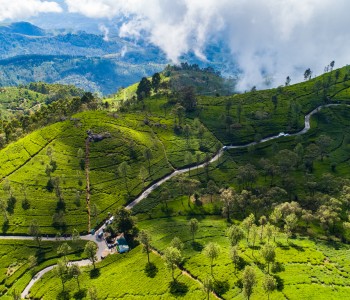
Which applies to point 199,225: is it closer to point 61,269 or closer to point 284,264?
point 284,264

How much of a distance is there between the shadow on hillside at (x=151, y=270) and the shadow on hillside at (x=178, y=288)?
33.6 feet

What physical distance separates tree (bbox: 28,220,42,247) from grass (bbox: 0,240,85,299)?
2905mm

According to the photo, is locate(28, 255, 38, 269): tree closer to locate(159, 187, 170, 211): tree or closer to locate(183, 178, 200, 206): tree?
locate(159, 187, 170, 211): tree

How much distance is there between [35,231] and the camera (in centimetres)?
14938

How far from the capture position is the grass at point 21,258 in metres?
136

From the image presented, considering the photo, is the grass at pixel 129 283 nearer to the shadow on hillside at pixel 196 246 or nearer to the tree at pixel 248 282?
the shadow on hillside at pixel 196 246

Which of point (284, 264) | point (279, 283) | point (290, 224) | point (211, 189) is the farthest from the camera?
point (211, 189)

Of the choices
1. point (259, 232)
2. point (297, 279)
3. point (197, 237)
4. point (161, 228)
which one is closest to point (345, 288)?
point (297, 279)

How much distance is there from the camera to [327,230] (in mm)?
147125

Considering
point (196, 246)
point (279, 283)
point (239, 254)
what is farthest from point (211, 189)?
point (279, 283)

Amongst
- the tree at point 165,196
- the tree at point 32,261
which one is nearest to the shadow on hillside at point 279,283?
the tree at point 165,196

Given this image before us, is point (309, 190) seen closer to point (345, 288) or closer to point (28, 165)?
point (345, 288)

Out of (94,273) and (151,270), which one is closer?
(151,270)

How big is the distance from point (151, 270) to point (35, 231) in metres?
58.2
